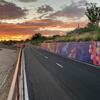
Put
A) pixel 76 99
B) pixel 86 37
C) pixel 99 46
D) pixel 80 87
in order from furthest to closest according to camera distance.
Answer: pixel 86 37 < pixel 99 46 < pixel 80 87 < pixel 76 99

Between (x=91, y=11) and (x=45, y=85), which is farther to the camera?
(x=91, y=11)

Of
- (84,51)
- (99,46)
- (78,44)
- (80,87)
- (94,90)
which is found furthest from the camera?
(78,44)

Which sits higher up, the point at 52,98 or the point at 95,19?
the point at 95,19

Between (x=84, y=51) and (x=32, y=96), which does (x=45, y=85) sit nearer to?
(x=32, y=96)

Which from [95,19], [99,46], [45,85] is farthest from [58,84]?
[95,19]

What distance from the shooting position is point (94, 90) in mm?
10438

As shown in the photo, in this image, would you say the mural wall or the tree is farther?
the tree

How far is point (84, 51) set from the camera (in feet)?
90.0

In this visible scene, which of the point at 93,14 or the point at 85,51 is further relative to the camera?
the point at 93,14

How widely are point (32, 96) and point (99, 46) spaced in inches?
569

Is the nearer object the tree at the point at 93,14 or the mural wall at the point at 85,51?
the mural wall at the point at 85,51

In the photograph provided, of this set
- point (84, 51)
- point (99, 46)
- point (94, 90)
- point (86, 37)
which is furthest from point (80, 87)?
point (86, 37)

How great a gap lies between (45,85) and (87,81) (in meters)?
2.04

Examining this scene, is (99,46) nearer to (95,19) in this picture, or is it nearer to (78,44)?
(78,44)
